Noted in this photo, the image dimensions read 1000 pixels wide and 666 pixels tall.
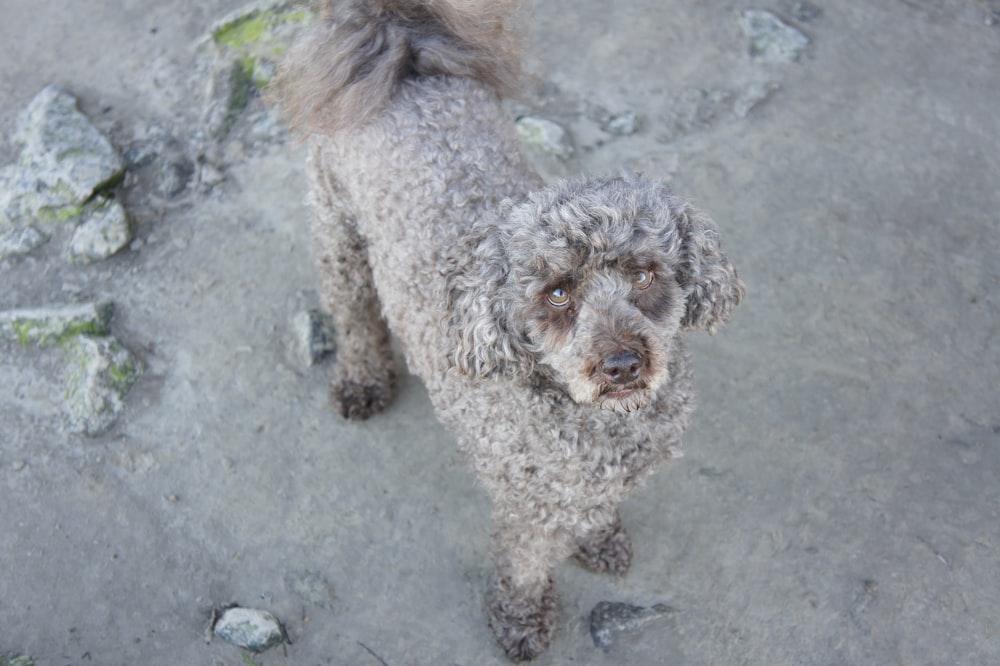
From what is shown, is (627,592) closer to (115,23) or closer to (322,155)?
(322,155)

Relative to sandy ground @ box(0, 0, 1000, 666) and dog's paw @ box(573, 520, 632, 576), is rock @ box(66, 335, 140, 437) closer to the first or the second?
sandy ground @ box(0, 0, 1000, 666)

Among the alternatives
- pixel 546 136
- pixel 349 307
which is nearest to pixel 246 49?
pixel 546 136

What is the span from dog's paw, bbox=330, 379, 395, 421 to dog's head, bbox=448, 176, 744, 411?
4.91 feet

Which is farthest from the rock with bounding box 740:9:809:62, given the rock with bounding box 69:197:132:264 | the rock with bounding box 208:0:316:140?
the rock with bounding box 69:197:132:264

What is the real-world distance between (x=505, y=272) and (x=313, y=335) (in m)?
2.01

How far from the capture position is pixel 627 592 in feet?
11.9

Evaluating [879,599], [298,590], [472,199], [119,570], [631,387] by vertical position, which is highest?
[472,199]

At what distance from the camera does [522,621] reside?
3451 millimetres

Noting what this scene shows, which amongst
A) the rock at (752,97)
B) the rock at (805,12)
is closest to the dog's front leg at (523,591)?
the rock at (752,97)

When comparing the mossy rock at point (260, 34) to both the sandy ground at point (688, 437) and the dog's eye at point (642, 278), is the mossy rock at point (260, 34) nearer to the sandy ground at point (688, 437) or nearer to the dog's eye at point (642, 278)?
the sandy ground at point (688, 437)

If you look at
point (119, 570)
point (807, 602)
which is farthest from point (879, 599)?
point (119, 570)

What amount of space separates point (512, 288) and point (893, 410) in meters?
2.39

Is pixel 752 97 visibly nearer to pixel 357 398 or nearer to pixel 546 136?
pixel 546 136

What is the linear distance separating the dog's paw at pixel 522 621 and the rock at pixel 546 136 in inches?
102
